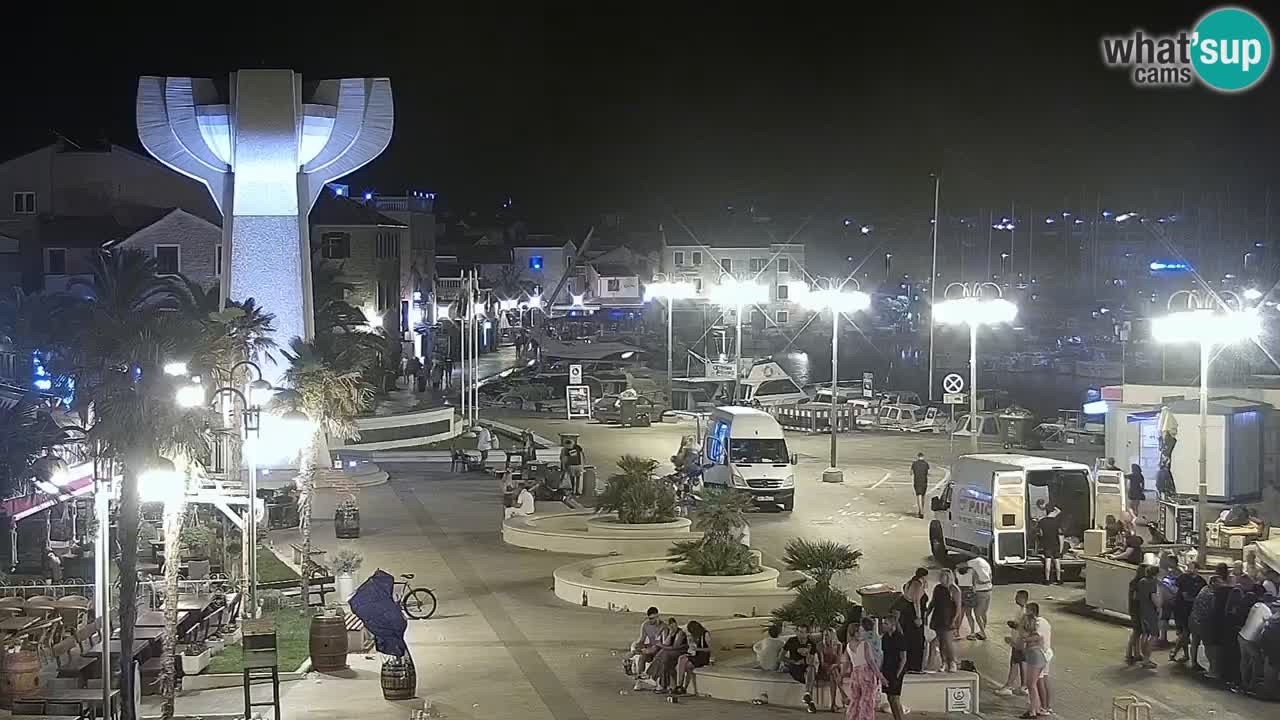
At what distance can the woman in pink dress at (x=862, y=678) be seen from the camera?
651 inches

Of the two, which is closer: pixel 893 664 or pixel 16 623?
pixel 893 664

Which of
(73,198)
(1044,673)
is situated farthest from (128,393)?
(73,198)

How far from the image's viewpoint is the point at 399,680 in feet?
60.3

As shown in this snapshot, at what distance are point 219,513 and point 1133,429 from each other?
65.2ft

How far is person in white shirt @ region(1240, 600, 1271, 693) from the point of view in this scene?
18578 millimetres

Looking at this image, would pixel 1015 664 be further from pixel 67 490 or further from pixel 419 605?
pixel 67 490

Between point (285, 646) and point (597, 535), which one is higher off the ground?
point (597, 535)

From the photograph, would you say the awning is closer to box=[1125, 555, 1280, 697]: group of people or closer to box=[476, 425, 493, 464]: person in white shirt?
box=[1125, 555, 1280, 697]: group of people

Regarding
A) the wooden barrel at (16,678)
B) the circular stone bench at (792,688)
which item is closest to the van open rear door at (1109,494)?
the circular stone bench at (792,688)

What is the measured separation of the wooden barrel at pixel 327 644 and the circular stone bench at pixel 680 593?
5.41 m

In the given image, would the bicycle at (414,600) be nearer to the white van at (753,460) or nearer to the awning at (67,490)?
the awning at (67,490)

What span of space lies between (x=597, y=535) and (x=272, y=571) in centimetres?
581

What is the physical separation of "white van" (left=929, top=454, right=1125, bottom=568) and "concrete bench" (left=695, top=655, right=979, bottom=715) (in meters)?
8.37

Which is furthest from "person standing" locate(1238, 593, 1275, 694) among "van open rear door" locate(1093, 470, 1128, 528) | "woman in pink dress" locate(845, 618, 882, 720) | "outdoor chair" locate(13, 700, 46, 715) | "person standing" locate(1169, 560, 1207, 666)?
"outdoor chair" locate(13, 700, 46, 715)
